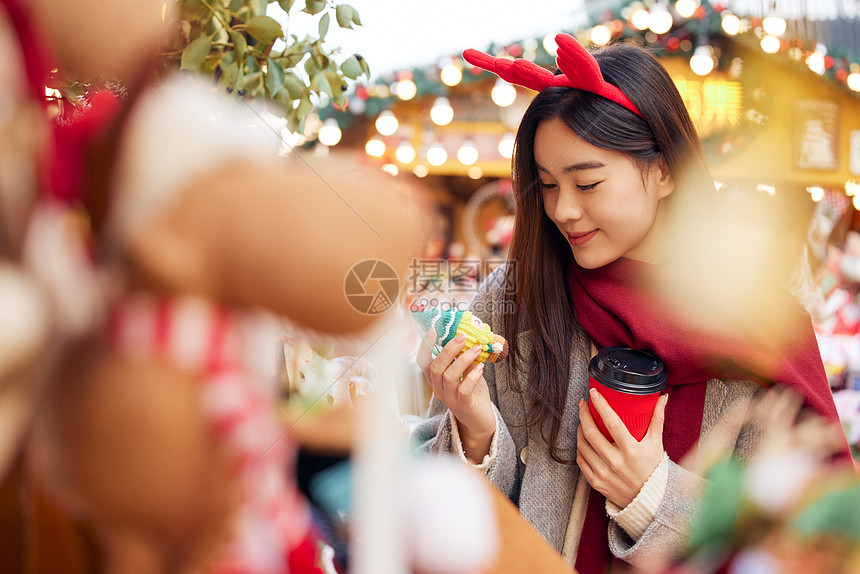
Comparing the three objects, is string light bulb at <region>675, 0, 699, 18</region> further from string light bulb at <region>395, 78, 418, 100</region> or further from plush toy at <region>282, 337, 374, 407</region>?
plush toy at <region>282, 337, 374, 407</region>

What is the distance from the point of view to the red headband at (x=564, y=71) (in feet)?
2.27

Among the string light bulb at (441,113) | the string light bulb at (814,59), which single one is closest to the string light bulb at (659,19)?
the string light bulb at (814,59)

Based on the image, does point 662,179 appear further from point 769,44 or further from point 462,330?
point 462,330

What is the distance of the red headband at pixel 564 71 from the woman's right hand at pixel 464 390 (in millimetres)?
334

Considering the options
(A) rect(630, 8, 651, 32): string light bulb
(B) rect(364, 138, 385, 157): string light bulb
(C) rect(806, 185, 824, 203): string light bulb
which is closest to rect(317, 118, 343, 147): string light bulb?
(B) rect(364, 138, 385, 157): string light bulb

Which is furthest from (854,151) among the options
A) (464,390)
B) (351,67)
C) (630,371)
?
(351,67)

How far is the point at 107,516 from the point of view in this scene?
7.7 inches

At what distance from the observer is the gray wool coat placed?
710 millimetres

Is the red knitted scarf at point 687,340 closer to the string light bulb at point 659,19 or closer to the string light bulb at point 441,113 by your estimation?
the string light bulb at point 441,113

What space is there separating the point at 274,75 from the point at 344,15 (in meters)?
0.07

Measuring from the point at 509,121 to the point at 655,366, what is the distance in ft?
1.64

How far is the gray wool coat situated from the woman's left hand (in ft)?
0.13

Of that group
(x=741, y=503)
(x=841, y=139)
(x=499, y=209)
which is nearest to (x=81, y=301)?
(x=741, y=503)

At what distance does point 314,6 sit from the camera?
0.45 m
